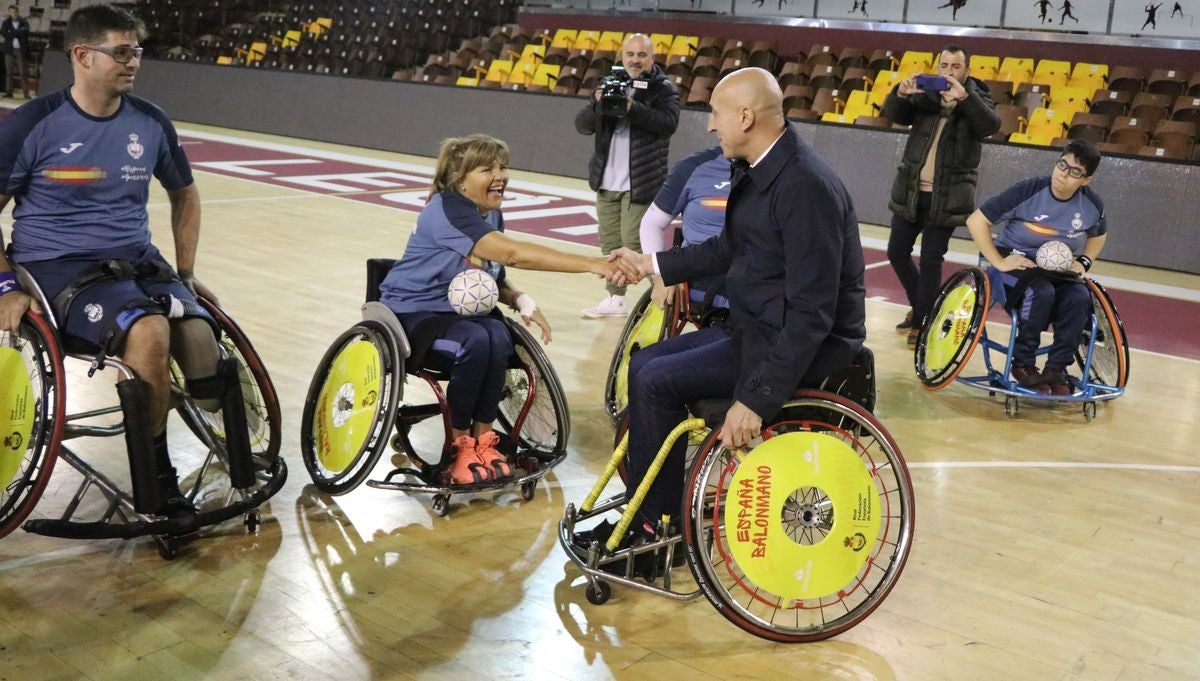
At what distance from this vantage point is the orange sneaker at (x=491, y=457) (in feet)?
12.1

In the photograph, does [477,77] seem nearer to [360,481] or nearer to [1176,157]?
[1176,157]

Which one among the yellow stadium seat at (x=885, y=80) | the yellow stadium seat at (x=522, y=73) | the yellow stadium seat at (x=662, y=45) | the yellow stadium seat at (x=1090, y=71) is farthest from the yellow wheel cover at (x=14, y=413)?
the yellow stadium seat at (x=662, y=45)

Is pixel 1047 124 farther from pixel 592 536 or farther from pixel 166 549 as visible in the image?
pixel 166 549

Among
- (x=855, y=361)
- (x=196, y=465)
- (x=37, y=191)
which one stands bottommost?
(x=196, y=465)

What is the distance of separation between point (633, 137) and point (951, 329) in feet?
6.39

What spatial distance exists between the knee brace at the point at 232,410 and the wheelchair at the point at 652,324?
140 centimetres

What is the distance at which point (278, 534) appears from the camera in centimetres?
344

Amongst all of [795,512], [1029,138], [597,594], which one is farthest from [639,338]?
[1029,138]

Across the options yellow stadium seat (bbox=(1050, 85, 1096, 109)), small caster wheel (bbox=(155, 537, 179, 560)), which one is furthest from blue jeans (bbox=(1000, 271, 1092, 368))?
yellow stadium seat (bbox=(1050, 85, 1096, 109))

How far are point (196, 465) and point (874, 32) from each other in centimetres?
1204

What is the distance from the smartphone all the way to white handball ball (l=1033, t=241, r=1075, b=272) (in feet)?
3.76

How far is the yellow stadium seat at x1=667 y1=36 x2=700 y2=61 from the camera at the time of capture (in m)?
14.3

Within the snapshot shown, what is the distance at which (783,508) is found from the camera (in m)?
2.79

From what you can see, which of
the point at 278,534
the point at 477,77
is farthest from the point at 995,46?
the point at 278,534
